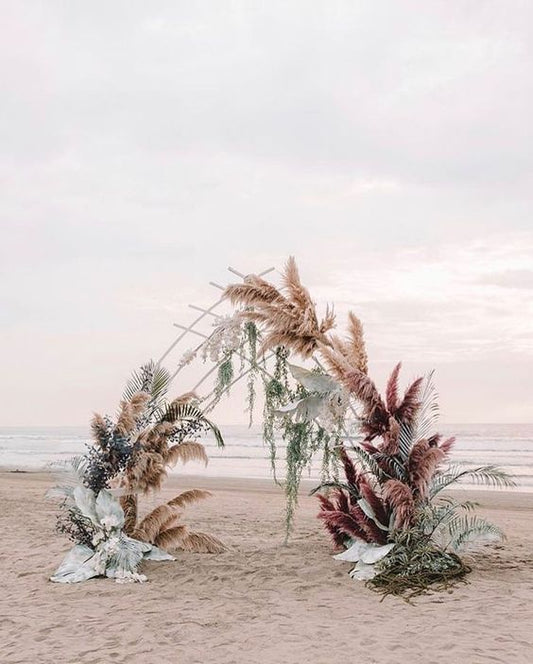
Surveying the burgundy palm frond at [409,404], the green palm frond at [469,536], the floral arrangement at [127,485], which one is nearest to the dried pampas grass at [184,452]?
the floral arrangement at [127,485]

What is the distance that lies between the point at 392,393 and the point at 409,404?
272mm

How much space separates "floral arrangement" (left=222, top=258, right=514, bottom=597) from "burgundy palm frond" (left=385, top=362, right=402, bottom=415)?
0.04 feet

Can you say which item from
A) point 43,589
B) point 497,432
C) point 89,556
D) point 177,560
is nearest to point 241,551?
point 177,560

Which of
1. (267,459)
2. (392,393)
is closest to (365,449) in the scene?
(392,393)

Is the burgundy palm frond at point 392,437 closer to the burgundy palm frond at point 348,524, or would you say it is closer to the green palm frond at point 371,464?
the green palm frond at point 371,464

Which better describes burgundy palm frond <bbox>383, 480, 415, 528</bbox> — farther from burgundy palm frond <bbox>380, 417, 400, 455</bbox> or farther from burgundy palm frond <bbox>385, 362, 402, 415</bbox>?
burgundy palm frond <bbox>385, 362, 402, 415</bbox>

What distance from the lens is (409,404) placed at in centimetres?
954

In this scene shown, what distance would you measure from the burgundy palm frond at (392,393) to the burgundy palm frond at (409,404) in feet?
0.26

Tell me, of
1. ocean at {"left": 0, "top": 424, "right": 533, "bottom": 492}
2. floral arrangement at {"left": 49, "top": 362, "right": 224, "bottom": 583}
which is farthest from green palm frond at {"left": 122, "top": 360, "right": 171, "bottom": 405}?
ocean at {"left": 0, "top": 424, "right": 533, "bottom": 492}

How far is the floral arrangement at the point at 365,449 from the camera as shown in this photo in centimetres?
928

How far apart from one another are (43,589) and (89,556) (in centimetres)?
95

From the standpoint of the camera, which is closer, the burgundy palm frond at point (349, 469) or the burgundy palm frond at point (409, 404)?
the burgundy palm frond at point (409, 404)

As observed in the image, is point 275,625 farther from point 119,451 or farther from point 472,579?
point 119,451

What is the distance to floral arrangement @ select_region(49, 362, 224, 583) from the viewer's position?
996 cm
